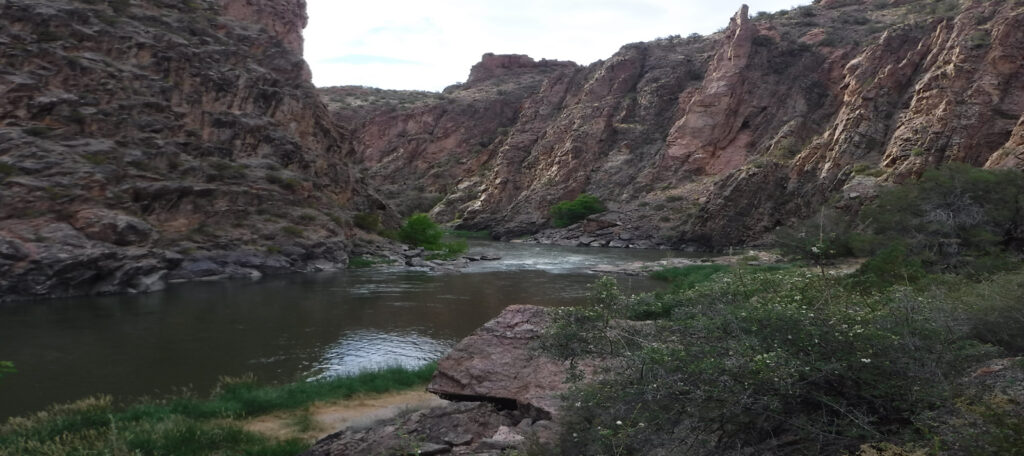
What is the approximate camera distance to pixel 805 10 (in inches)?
2832

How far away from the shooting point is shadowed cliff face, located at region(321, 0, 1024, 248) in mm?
38438

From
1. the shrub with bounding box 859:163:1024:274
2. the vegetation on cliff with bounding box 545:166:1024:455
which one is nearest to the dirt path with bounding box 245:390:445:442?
the vegetation on cliff with bounding box 545:166:1024:455

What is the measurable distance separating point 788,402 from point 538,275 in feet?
84.6

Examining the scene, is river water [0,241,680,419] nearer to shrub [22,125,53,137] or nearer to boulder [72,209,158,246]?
boulder [72,209,158,246]

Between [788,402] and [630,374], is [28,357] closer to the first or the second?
[630,374]

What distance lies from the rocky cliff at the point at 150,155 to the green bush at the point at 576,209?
24.9m

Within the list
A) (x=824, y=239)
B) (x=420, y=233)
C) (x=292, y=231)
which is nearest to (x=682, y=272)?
(x=824, y=239)

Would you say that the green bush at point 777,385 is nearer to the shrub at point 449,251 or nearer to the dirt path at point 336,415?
the dirt path at point 336,415

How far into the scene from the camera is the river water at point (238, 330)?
1198 centimetres

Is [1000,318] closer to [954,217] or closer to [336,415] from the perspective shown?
[336,415]

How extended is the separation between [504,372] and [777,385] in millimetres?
4056

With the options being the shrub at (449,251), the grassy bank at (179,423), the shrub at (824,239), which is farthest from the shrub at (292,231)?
the shrub at (824,239)

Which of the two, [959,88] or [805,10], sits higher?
[805,10]

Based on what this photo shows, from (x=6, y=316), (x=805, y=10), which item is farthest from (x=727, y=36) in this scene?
(x=6, y=316)
